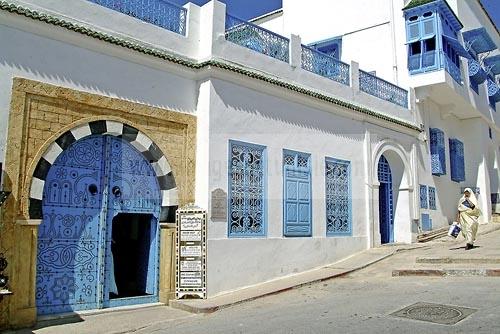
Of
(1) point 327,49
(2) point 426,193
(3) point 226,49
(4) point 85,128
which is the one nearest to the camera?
(4) point 85,128

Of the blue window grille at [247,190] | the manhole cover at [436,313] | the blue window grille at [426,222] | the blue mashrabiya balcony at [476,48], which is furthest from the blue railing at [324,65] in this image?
the blue mashrabiya balcony at [476,48]

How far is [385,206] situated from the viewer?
13031mm

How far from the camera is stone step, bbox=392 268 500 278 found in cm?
851

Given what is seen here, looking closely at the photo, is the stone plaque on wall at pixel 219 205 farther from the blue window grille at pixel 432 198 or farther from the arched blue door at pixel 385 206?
the blue window grille at pixel 432 198

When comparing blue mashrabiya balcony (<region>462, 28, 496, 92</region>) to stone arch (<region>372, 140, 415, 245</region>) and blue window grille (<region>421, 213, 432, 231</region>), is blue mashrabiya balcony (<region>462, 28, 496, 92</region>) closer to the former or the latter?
stone arch (<region>372, 140, 415, 245</region>)

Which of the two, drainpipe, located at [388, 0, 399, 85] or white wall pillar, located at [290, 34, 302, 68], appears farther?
drainpipe, located at [388, 0, 399, 85]

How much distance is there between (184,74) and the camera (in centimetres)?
827

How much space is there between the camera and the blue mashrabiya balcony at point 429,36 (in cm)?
1340

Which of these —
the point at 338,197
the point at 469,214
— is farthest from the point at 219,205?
the point at 469,214

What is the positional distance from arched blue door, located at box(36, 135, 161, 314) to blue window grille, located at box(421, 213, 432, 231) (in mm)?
8374

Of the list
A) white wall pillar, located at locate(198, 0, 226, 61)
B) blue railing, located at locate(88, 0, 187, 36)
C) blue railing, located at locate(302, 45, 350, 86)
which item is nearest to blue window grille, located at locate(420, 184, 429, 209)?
blue railing, located at locate(302, 45, 350, 86)

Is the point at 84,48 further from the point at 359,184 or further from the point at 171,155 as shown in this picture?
the point at 359,184

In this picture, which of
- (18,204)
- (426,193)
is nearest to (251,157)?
(18,204)

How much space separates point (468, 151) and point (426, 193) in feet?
15.6
